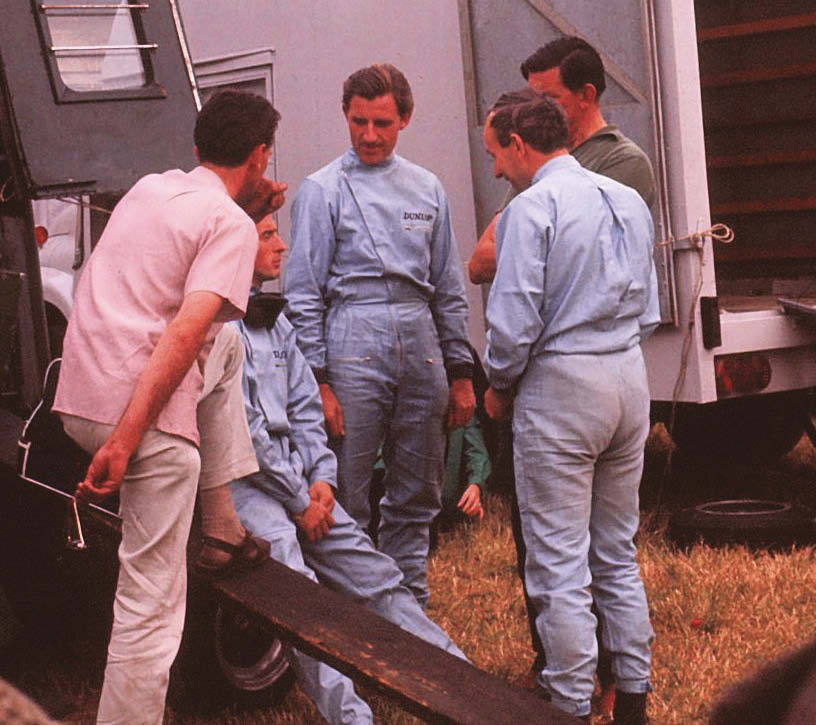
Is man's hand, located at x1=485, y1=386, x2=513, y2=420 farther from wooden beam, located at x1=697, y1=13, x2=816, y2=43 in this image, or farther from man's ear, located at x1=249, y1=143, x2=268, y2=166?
wooden beam, located at x1=697, y1=13, x2=816, y2=43

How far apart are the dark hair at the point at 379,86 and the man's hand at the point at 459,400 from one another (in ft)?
3.27

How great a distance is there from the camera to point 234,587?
11.8 ft

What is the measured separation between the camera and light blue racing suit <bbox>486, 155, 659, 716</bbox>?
3.78m

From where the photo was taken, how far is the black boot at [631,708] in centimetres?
395

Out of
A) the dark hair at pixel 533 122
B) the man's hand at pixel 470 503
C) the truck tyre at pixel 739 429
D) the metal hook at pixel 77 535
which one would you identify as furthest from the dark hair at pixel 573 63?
the truck tyre at pixel 739 429

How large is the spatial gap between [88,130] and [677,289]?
254 cm

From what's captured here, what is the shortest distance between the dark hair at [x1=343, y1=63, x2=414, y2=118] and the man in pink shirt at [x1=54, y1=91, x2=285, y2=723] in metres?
1.54

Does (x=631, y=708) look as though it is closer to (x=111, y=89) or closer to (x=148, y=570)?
(x=148, y=570)

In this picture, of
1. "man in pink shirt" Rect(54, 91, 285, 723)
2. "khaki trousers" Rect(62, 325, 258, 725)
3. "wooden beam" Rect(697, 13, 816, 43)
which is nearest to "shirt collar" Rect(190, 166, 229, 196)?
"man in pink shirt" Rect(54, 91, 285, 723)

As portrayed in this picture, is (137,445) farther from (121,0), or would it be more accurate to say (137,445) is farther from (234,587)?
(121,0)

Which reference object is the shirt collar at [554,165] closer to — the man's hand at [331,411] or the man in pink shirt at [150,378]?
the man in pink shirt at [150,378]

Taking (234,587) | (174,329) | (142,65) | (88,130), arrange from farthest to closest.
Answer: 1. (142,65)
2. (88,130)
3. (234,587)
4. (174,329)

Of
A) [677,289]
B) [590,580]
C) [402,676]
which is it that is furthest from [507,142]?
[677,289]

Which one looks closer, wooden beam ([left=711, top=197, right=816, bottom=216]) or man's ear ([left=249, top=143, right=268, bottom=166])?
man's ear ([left=249, top=143, right=268, bottom=166])
